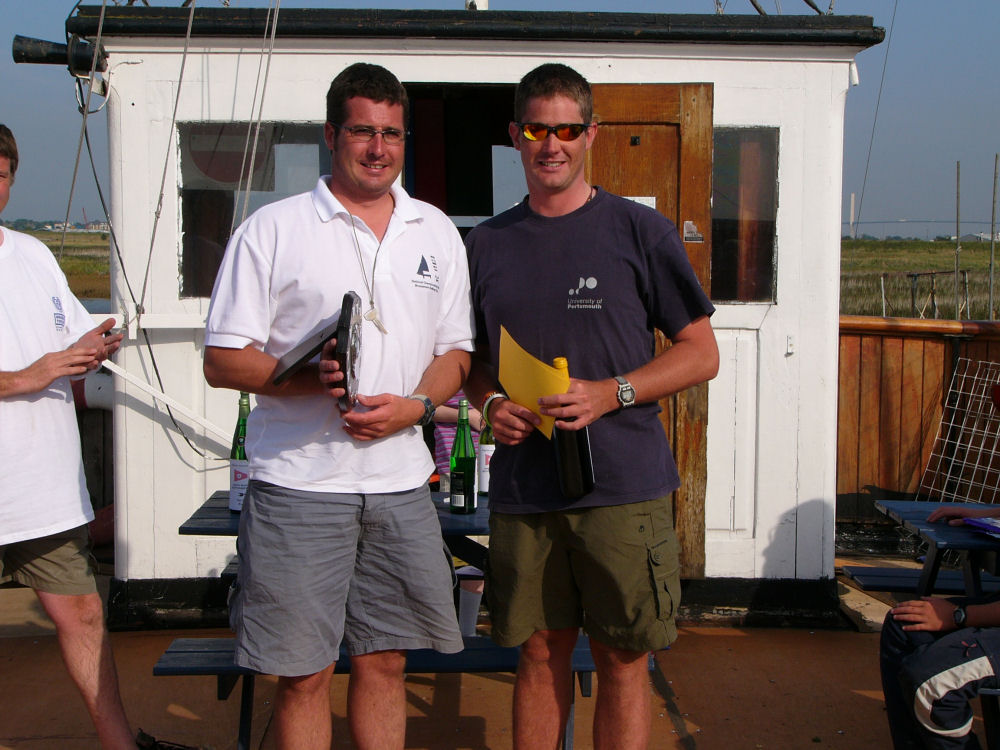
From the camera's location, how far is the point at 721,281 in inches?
186

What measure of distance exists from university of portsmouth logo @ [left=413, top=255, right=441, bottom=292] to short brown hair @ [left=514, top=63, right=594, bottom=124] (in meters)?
0.48

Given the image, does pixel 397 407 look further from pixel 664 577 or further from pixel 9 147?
pixel 9 147

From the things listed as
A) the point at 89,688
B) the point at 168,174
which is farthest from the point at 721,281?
the point at 89,688

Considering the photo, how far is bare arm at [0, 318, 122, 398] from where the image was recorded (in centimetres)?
276

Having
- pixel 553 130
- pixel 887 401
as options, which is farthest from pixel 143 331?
pixel 887 401

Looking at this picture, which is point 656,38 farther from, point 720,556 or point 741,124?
point 720,556

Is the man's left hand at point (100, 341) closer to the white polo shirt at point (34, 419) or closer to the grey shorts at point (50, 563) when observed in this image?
the white polo shirt at point (34, 419)

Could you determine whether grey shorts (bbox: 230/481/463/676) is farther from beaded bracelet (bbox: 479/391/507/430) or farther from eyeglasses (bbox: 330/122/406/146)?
eyeglasses (bbox: 330/122/406/146)

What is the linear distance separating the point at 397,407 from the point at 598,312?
627mm

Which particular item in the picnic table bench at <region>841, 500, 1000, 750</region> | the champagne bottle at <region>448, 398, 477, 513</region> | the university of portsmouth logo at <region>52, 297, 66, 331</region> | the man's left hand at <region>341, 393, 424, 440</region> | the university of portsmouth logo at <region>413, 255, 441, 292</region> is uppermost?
the university of portsmouth logo at <region>413, 255, 441, 292</region>

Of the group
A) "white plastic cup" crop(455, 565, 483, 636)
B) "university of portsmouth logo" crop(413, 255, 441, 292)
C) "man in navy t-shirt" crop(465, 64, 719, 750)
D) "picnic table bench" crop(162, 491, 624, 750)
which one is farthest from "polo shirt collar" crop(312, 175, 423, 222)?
"white plastic cup" crop(455, 565, 483, 636)

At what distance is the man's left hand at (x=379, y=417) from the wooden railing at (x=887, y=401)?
460 centimetres

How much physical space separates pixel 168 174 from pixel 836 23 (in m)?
3.38

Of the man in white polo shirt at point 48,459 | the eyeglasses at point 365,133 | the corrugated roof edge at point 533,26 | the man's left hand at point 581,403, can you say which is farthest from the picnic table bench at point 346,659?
the corrugated roof edge at point 533,26
